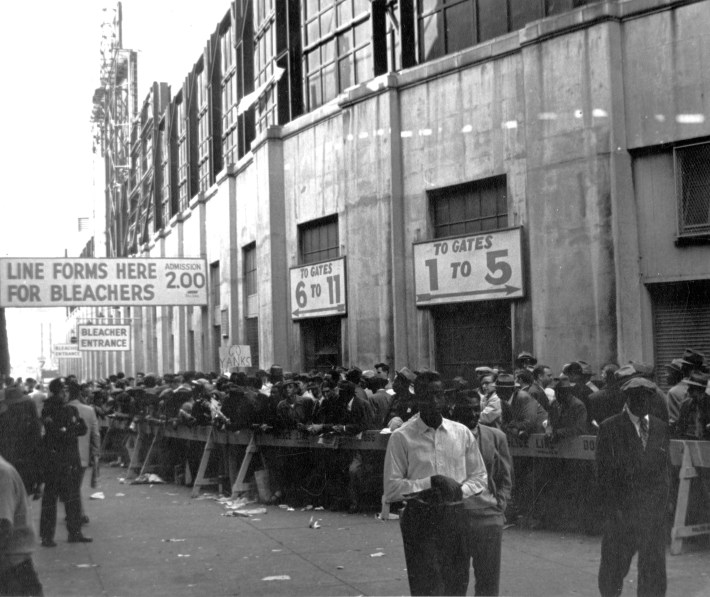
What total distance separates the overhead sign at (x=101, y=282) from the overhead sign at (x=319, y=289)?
8.71ft

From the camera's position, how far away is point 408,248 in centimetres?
2203

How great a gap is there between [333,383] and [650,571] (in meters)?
8.14

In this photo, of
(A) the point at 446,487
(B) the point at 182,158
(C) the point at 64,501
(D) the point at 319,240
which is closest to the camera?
(A) the point at 446,487

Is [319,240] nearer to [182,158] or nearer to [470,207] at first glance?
[470,207]

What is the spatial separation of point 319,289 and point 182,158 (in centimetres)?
2362

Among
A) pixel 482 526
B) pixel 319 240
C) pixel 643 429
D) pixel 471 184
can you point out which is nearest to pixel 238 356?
pixel 471 184

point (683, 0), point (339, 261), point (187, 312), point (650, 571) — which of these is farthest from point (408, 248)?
point (187, 312)

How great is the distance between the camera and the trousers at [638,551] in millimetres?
6656

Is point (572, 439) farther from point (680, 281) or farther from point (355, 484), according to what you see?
point (680, 281)

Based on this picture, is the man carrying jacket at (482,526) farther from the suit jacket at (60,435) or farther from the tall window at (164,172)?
the tall window at (164,172)

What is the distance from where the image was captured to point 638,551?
6.78 meters

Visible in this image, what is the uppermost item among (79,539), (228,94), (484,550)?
(228,94)

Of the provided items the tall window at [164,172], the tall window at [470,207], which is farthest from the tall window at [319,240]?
the tall window at [164,172]

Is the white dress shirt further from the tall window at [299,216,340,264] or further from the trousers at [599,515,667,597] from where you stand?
the tall window at [299,216,340,264]
